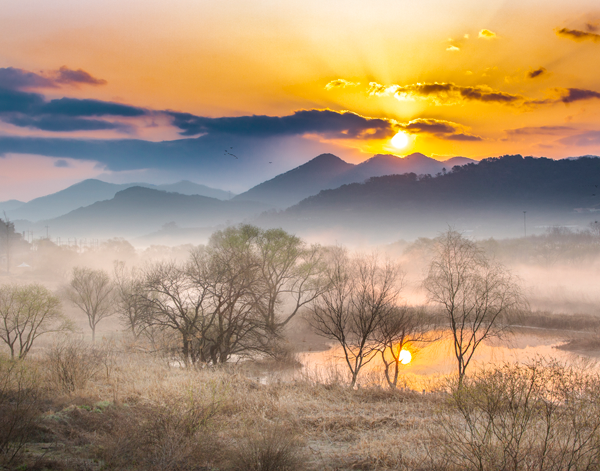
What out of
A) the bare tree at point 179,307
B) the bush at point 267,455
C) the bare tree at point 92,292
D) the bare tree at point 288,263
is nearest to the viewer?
the bush at point 267,455

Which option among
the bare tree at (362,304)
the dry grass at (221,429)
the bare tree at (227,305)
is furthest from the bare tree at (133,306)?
the bare tree at (362,304)

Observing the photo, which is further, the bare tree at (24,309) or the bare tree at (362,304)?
the bare tree at (24,309)

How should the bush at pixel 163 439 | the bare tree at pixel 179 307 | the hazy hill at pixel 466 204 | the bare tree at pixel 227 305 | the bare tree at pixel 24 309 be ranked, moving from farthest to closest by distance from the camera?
the hazy hill at pixel 466 204 < the bare tree at pixel 24 309 < the bare tree at pixel 227 305 < the bare tree at pixel 179 307 < the bush at pixel 163 439

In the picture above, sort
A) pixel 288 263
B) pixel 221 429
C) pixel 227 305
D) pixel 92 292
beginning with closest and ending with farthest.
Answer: pixel 221 429, pixel 227 305, pixel 288 263, pixel 92 292

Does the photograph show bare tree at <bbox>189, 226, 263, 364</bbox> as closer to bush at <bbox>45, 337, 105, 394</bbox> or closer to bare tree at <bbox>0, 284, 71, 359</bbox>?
bush at <bbox>45, 337, 105, 394</bbox>

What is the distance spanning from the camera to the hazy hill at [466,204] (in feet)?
506

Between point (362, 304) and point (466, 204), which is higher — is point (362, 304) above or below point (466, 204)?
below

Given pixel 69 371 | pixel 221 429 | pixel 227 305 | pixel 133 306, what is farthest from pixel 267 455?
pixel 133 306

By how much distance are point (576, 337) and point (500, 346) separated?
9.14 m

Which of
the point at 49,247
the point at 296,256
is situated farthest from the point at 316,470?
the point at 49,247

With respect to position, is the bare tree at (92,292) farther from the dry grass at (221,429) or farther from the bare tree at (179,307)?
the dry grass at (221,429)

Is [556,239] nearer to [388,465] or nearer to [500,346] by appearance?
[500,346]

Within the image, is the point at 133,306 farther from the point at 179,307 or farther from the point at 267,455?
the point at 267,455

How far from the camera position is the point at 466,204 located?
17312cm
